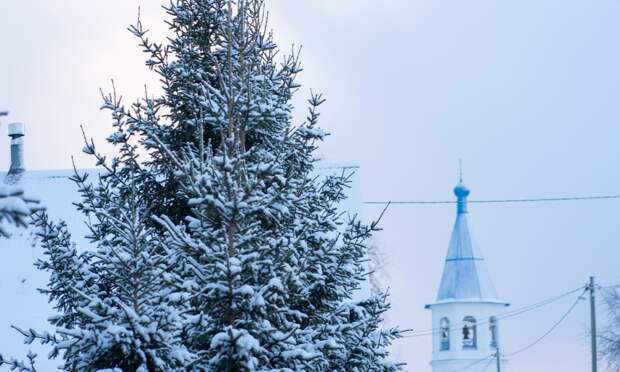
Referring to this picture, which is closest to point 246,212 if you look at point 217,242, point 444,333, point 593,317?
point 217,242

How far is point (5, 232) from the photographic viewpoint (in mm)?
5969

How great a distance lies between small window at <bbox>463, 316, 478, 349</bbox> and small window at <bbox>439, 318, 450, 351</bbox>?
84cm

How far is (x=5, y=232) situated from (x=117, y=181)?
8823 millimetres

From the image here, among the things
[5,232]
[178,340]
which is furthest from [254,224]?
[5,232]

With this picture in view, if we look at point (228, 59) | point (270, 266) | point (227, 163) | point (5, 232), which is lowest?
point (5, 232)

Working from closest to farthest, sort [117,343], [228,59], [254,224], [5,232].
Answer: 1. [5,232]
2. [117,343]
3. [254,224]
4. [228,59]

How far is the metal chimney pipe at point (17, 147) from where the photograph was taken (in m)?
27.5

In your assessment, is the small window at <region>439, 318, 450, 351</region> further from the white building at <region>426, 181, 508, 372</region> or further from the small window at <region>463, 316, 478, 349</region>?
the small window at <region>463, 316, 478, 349</region>

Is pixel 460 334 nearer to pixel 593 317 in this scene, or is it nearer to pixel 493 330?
pixel 493 330

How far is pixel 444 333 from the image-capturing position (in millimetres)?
59312

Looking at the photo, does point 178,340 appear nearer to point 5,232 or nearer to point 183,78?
point 183,78

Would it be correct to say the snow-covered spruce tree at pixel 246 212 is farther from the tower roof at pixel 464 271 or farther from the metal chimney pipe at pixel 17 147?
the tower roof at pixel 464 271

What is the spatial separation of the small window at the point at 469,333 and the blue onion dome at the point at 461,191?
5803 mm

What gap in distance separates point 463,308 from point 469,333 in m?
1.26
